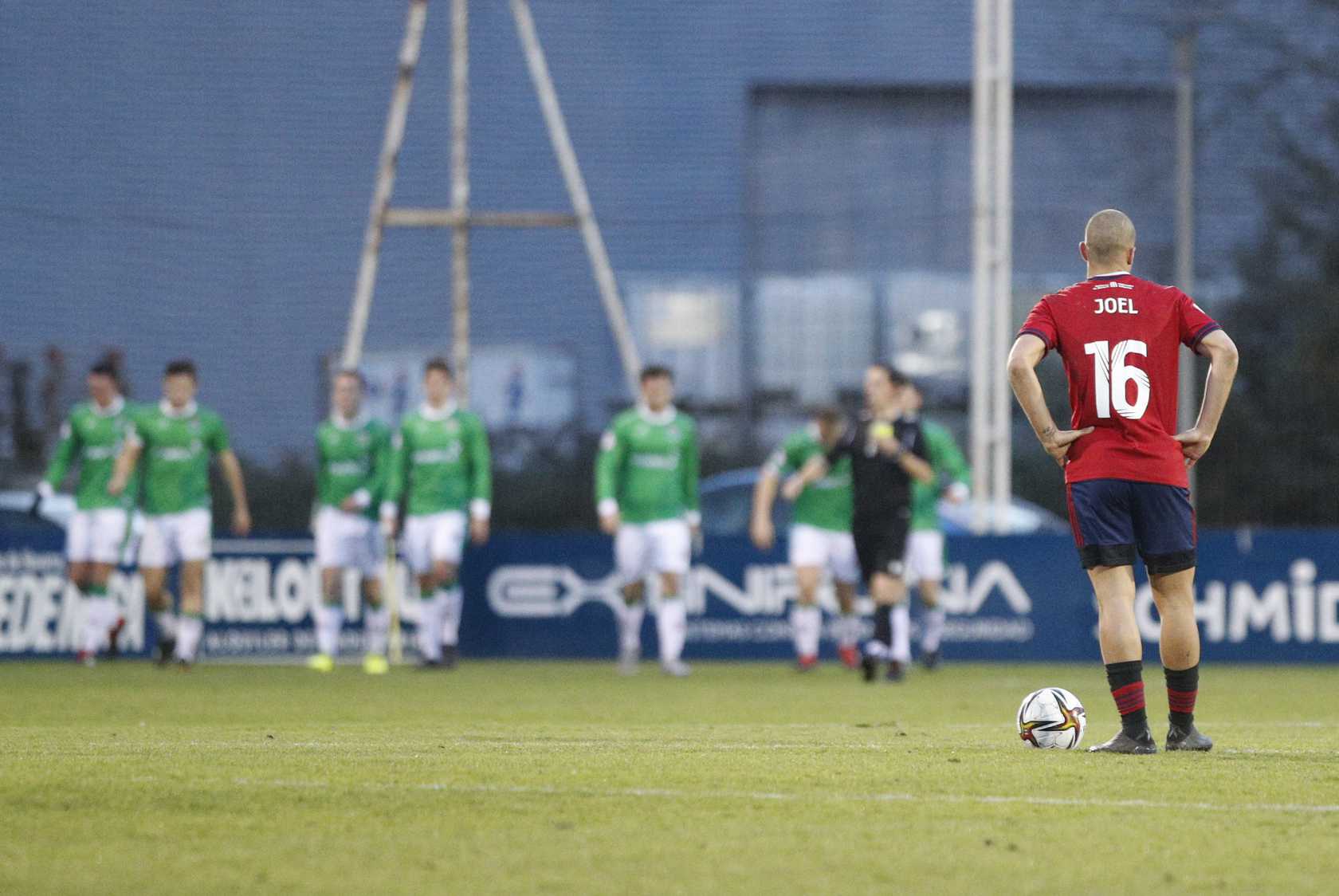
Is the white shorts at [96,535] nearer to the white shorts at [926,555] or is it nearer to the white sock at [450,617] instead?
the white sock at [450,617]

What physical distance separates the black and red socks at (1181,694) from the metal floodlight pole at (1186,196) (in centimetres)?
1069

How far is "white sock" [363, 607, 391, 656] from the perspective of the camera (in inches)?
659

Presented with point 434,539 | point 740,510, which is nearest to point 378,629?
point 434,539

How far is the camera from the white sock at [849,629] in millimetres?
17016

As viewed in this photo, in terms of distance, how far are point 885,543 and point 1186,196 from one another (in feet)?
21.1

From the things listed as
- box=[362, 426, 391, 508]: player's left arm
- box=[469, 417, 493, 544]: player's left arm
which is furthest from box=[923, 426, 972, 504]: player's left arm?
box=[362, 426, 391, 508]: player's left arm

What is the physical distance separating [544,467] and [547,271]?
2.04 metres

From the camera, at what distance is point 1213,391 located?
25.5 ft

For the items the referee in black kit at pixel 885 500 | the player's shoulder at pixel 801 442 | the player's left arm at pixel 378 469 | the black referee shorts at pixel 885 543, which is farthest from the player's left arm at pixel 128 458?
the black referee shorts at pixel 885 543

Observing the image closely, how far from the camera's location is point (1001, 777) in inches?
273

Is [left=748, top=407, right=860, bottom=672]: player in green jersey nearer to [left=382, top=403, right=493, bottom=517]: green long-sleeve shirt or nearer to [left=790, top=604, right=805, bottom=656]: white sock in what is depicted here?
[left=790, top=604, right=805, bottom=656]: white sock

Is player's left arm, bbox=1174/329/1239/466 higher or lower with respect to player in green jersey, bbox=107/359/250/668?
higher

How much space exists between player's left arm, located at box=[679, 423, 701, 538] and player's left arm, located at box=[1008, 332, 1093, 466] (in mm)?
8589

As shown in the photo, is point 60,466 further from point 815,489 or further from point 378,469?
point 815,489
